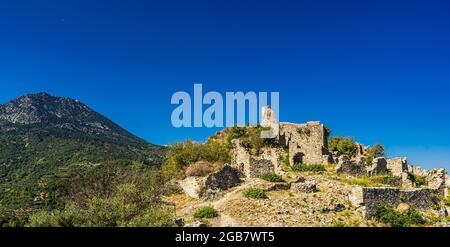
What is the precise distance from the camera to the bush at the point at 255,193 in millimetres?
24391

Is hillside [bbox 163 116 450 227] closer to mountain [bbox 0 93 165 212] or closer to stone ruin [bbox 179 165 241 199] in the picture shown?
stone ruin [bbox 179 165 241 199]

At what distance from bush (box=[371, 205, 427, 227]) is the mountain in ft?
178

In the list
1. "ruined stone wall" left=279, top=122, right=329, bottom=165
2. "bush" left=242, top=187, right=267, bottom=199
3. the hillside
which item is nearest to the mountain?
"ruined stone wall" left=279, top=122, right=329, bottom=165

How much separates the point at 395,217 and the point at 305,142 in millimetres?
19663

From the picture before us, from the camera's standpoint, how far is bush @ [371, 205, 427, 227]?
74.5 feet

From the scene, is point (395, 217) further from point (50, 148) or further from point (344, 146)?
point (50, 148)

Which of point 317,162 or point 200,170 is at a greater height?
point 317,162

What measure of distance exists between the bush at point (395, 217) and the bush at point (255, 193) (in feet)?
20.1

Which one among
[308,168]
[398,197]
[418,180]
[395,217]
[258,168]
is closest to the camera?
[395,217]

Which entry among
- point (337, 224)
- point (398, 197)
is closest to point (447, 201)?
point (398, 197)

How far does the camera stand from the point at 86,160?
11681cm

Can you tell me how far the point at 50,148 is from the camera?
136 m

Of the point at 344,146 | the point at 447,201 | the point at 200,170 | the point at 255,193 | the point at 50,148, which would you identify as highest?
the point at 50,148

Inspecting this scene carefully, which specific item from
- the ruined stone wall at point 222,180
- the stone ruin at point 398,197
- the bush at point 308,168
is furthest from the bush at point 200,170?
the stone ruin at point 398,197
